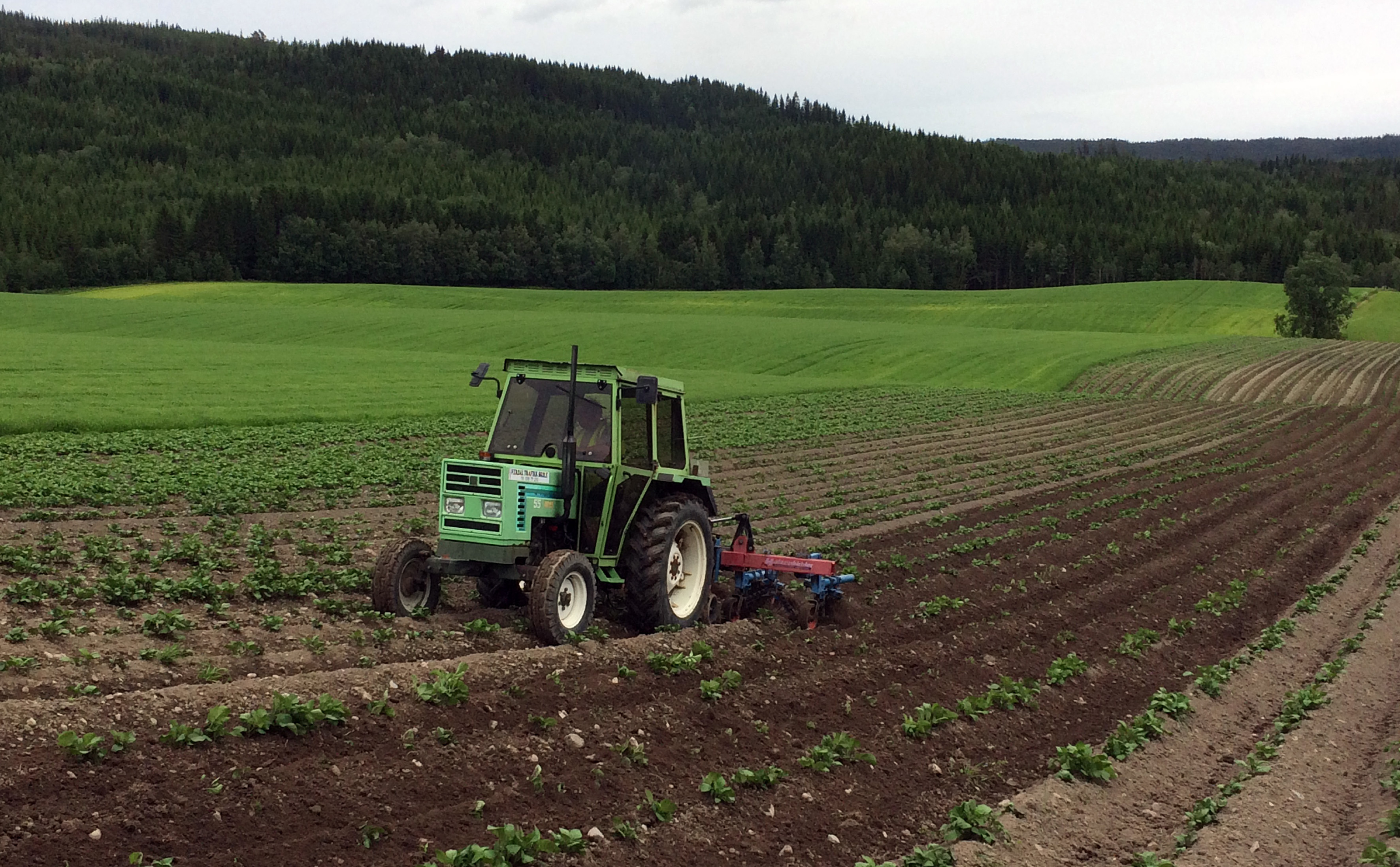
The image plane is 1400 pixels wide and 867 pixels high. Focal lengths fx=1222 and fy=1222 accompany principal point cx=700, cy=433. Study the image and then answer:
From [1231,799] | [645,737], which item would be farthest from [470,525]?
[1231,799]

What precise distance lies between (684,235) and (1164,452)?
99.8 metres

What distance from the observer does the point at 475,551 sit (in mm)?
12531

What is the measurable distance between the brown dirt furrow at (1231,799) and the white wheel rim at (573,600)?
469 centimetres

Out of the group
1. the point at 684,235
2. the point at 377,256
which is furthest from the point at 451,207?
the point at 684,235

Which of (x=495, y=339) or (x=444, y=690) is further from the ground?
(x=495, y=339)

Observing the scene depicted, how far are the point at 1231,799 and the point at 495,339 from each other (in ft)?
212

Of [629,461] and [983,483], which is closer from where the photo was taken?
[629,461]

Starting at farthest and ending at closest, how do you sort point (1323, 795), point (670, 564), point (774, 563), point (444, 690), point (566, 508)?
point (774, 563)
point (670, 564)
point (566, 508)
point (1323, 795)
point (444, 690)

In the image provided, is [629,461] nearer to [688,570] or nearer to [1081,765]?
[688,570]

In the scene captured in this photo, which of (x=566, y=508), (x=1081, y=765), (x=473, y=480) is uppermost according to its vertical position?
(x=473, y=480)

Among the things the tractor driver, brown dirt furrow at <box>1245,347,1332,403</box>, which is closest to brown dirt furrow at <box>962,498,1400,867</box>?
the tractor driver

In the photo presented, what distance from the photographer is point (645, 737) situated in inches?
395

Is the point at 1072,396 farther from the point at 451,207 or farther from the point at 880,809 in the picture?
the point at 451,207

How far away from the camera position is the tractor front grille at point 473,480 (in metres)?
12.4
